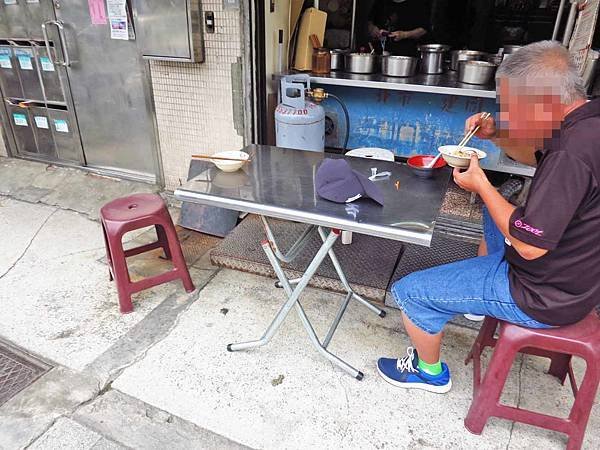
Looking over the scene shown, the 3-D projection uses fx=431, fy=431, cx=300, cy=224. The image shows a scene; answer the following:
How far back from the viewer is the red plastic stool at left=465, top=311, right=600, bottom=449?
1.76 meters

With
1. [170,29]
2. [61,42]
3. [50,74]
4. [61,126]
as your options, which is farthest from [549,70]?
[61,126]

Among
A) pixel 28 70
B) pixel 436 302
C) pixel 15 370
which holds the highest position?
pixel 28 70

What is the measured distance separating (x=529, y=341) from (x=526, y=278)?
283 mm

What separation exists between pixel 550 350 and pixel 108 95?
4.38 meters

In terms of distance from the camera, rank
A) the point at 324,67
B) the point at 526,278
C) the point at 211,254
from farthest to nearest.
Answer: the point at 324,67 < the point at 211,254 < the point at 526,278

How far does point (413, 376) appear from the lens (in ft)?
7.47

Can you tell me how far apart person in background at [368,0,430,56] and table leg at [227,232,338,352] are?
176 inches

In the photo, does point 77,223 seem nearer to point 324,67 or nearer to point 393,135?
point 324,67

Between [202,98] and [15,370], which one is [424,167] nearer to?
[202,98]

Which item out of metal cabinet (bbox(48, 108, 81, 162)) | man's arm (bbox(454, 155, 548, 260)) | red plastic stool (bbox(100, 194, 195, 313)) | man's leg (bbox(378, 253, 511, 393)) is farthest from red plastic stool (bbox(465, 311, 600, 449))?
metal cabinet (bbox(48, 108, 81, 162))

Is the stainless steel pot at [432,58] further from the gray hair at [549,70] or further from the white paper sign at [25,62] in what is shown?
the white paper sign at [25,62]

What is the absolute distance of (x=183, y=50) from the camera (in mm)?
3447

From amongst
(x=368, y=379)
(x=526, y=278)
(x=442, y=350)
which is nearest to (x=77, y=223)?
(x=368, y=379)

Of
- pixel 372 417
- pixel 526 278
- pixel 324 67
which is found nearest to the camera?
pixel 526 278
